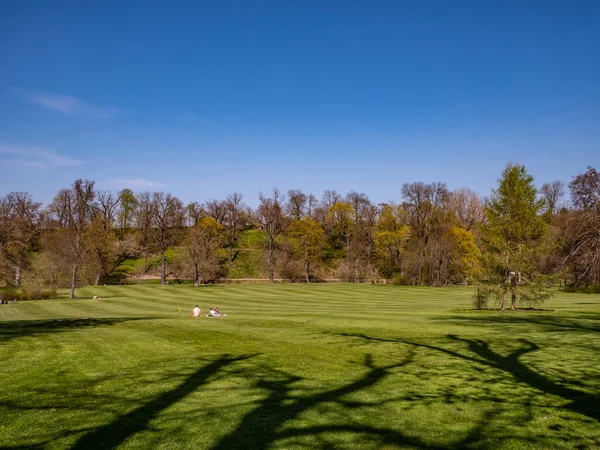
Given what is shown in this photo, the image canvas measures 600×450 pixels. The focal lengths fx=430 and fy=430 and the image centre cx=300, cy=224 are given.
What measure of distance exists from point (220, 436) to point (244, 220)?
393ft

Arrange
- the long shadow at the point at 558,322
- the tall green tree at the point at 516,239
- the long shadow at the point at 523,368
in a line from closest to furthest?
1. the long shadow at the point at 523,368
2. the long shadow at the point at 558,322
3. the tall green tree at the point at 516,239

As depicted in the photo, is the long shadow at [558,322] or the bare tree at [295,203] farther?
the bare tree at [295,203]

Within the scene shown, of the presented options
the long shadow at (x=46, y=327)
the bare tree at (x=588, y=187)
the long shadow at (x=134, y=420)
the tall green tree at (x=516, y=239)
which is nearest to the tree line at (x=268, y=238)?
the bare tree at (x=588, y=187)

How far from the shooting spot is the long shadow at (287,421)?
25.9 feet

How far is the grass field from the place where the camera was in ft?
26.8

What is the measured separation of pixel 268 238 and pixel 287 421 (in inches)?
3425

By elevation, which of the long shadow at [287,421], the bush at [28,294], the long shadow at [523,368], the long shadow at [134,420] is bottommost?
the bush at [28,294]

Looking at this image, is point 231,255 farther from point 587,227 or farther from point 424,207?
point 587,227

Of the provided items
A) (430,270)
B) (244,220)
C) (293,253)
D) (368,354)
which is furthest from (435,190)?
(368,354)

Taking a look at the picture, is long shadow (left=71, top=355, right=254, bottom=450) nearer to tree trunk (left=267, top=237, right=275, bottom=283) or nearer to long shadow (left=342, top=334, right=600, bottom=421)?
long shadow (left=342, top=334, right=600, bottom=421)

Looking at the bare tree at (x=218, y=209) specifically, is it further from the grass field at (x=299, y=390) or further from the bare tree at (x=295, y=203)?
the grass field at (x=299, y=390)

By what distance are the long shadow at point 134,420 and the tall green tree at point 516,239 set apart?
95.6 ft

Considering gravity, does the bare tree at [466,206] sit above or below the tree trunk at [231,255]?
above

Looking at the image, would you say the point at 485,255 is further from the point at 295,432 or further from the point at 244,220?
the point at 244,220
